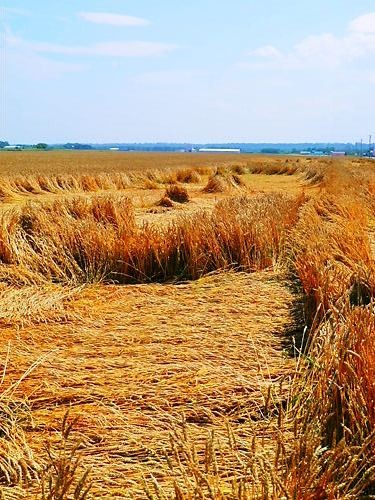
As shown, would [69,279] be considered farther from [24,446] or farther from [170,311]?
[24,446]

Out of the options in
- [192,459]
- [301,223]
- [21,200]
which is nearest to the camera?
[192,459]

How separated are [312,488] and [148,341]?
1.98 meters

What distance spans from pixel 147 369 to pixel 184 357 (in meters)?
0.29

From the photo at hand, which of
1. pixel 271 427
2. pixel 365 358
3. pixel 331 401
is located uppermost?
pixel 365 358

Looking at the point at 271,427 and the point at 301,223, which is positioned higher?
the point at 301,223

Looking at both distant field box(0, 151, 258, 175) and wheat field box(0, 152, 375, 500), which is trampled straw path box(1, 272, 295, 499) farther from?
distant field box(0, 151, 258, 175)

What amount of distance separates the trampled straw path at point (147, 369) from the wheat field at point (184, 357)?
1cm

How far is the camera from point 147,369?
3246 mm

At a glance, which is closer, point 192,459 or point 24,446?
point 192,459

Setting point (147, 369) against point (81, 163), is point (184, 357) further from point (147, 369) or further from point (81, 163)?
point (81, 163)

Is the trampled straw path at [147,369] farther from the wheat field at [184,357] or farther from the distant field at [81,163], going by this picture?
the distant field at [81,163]

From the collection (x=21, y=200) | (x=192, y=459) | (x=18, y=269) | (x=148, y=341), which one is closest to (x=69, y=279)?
(x=18, y=269)

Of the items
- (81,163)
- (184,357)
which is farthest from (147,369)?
(81,163)

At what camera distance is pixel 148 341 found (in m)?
3.77
